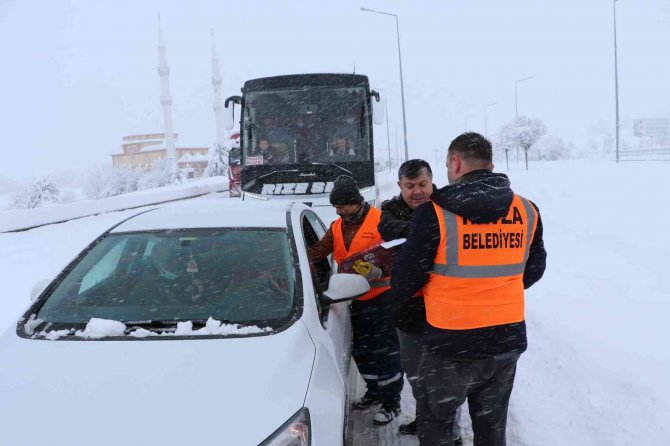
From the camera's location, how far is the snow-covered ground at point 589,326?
3.72 m

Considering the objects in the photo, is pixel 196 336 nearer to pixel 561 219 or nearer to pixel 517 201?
pixel 517 201

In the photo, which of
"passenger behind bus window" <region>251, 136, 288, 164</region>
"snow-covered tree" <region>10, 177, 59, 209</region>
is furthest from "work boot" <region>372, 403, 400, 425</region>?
"snow-covered tree" <region>10, 177, 59, 209</region>

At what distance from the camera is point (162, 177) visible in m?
63.8

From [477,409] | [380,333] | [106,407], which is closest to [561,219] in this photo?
[380,333]

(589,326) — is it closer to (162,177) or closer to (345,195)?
(345,195)

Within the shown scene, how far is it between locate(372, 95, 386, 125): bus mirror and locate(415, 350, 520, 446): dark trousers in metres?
7.91

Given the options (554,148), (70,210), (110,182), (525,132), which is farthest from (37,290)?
(554,148)

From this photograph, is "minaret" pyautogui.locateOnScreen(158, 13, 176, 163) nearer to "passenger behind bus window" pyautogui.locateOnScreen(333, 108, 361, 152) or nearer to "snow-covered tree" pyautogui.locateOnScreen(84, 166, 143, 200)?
"snow-covered tree" pyautogui.locateOnScreen(84, 166, 143, 200)

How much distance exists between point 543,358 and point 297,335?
3154 mm

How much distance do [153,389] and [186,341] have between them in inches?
15.3

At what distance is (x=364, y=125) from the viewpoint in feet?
32.8

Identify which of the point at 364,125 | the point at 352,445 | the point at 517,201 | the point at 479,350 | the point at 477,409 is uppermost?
the point at 364,125

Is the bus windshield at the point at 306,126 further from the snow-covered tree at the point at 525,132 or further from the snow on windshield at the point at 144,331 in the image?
the snow-covered tree at the point at 525,132

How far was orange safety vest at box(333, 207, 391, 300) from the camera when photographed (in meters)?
3.77
